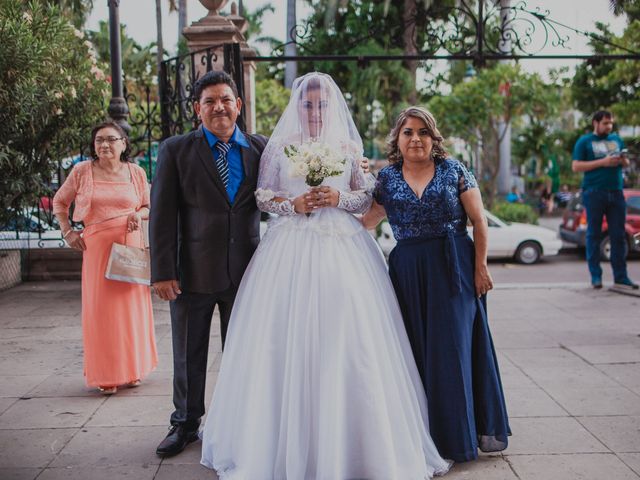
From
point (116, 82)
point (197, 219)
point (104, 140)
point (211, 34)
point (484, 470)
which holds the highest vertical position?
point (211, 34)

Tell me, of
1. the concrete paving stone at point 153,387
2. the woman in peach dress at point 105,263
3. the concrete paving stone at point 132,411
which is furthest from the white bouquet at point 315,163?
Result: the concrete paving stone at point 153,387

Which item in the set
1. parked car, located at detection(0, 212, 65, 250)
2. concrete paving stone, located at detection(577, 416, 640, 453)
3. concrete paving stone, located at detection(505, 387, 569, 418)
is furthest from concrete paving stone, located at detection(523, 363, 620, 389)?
parked car, located at detection(0, 212, 65, 250)

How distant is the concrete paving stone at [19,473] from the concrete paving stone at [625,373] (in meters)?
4.07

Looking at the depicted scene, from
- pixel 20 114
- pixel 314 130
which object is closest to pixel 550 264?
pixel 20 114

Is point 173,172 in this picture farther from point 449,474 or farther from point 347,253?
point 449,474

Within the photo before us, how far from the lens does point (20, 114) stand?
7.59m

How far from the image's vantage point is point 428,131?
3.74 m

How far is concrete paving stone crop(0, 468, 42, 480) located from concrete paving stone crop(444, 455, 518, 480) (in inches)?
86.4

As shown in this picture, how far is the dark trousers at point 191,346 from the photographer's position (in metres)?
3.91

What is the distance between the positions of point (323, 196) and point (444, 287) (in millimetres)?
842

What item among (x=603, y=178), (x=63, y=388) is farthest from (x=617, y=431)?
(x=603, y=178)

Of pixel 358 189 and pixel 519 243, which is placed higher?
pixel 358 189

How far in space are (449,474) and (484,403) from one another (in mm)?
441

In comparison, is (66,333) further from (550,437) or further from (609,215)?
(609,215)
